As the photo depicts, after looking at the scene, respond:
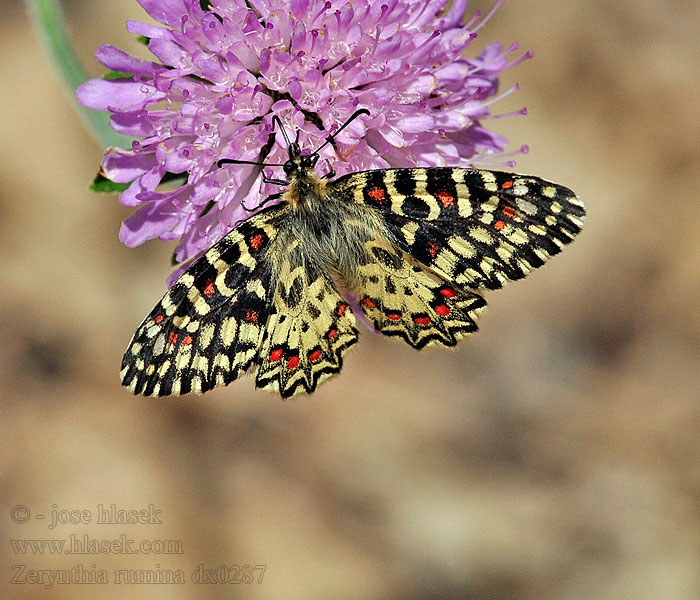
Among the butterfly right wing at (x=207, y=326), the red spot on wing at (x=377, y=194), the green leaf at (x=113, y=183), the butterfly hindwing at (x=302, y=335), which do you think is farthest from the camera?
the green leaf at (x=113, y=183)

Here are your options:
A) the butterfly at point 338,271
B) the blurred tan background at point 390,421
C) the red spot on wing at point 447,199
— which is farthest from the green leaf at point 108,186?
the blurred tan background at point 390,421

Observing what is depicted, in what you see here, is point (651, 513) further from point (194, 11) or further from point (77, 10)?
point (77, 10)

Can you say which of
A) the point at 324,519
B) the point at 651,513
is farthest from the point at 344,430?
the point at 651,513

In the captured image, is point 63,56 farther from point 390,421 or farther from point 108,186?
point 390,421

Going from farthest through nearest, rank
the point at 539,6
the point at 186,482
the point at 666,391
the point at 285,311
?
the point at 539,6, the point at 666,391, the point at 186,482, the point at 285,311

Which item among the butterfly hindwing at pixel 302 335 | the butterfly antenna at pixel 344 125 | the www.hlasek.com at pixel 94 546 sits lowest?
the www.hlasek.com at pixel 94 546

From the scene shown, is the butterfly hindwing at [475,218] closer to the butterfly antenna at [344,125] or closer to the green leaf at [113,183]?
the butterfly antenna at [344,125]

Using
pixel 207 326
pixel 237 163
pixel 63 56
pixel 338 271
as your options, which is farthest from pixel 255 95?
pixel 63 56
